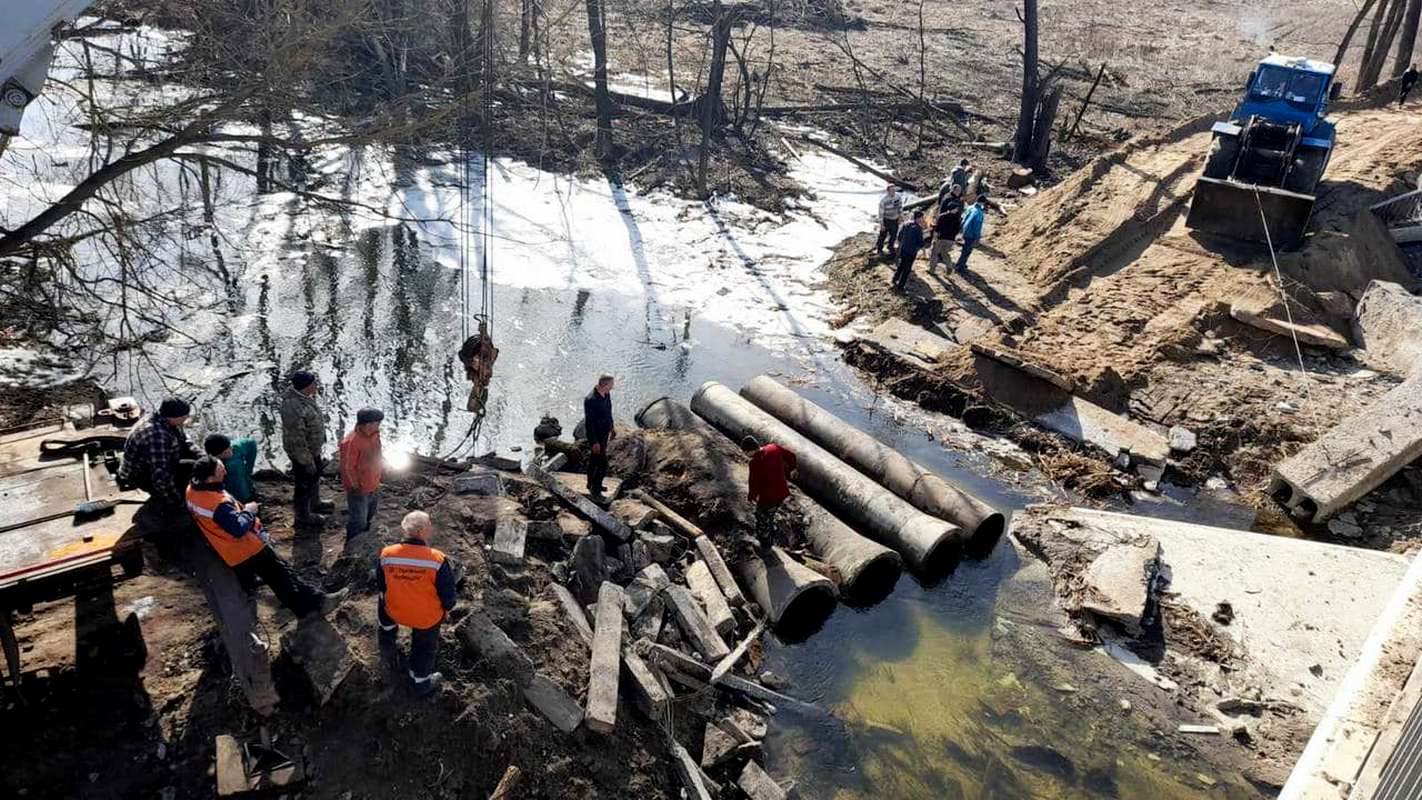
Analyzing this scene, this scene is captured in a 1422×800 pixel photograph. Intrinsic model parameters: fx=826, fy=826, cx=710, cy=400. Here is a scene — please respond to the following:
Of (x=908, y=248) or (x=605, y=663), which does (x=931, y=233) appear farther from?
(x=605, y=663)

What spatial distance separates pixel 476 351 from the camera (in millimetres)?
10250

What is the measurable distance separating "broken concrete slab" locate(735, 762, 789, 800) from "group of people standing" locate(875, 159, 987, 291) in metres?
11.0

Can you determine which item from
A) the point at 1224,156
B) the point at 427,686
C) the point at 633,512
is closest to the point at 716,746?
the point at 427,686

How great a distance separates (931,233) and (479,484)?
487 inches

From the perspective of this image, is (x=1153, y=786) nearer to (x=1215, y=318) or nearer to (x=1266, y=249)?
(x=1215, y=318)

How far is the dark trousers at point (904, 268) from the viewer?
15781 mm

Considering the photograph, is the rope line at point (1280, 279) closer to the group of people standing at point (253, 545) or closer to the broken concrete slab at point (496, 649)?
the broken concrete slab at point (496, 649)

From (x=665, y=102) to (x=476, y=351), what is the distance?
1721 cm

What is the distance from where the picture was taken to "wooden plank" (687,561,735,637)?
27.8ft

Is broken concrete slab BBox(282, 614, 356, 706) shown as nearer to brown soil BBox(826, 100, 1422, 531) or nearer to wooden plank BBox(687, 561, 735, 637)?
wooden plank BBox(687, 561, 735, 637)

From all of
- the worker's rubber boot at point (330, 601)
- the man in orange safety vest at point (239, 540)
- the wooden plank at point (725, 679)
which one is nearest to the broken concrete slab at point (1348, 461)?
the wooden plank at point (725, 679)

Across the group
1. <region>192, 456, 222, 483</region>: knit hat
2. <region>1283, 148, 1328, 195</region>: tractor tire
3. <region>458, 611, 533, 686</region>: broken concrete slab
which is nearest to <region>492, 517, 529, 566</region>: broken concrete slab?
<region>458, 611, 533, 686</region>: broken concrete slab

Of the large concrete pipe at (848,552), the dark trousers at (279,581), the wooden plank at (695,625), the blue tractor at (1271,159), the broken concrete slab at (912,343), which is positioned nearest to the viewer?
the dark trousers at (279,581)

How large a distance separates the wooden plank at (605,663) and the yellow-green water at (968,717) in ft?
5.65
